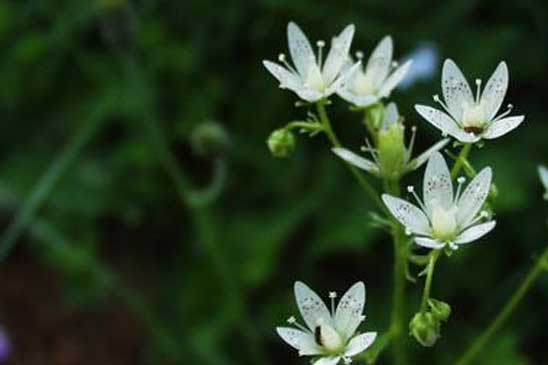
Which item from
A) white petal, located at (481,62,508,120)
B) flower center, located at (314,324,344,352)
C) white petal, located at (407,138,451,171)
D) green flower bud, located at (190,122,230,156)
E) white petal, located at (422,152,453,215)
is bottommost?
flower center, located at (314,324,344,352)

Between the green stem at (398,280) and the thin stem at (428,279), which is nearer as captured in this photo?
the thin stem at (428,279)

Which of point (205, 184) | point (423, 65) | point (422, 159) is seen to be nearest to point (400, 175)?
point (422, 159)

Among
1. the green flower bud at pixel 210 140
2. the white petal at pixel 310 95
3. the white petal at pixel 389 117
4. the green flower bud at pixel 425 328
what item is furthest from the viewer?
the green flower bud at pixel 210 140

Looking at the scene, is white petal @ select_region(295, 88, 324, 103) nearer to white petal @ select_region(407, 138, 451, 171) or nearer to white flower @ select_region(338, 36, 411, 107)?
white flower @ select_region(338, 36, 411, 107)

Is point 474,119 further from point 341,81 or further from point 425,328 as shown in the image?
point 425,328

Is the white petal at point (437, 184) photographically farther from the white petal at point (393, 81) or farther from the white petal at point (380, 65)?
the white petal at point (380, 65)

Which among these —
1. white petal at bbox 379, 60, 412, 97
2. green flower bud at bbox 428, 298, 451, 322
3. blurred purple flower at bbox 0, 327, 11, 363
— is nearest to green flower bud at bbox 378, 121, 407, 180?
white petal at bbox 379, 60, 412, 97

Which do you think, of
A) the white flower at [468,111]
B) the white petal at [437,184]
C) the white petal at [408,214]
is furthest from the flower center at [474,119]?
the white petal at [408,214]

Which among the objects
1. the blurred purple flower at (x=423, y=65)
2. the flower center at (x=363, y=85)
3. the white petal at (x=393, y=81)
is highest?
the blurred purple flower at (x=423, y=65)
